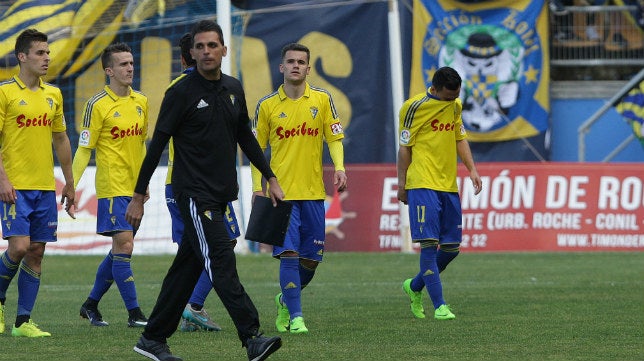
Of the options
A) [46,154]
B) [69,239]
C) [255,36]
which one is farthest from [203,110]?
[255,36]

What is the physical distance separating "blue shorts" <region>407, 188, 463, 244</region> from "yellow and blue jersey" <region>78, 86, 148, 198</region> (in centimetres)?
243

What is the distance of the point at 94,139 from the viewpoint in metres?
10.9

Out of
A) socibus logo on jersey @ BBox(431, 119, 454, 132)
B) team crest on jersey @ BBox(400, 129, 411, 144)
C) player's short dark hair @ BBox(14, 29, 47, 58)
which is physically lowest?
team crest on jersey @ BBox(400, 129, 411, 144)

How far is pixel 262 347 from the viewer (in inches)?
300

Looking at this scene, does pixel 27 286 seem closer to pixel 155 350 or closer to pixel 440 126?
pixel 155 350

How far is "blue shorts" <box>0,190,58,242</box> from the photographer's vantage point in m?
9.91

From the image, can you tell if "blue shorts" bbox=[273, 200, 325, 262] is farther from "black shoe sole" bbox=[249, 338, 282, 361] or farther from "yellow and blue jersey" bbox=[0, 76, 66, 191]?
"black shoe sole" bbox=[249, 338, 282, 361]

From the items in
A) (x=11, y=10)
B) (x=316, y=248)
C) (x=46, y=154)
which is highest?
(x=11, y=10)

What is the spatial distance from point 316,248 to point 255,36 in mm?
16906

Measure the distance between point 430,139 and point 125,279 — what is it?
2903 millimetres

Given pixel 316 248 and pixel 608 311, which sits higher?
pixel 316 248

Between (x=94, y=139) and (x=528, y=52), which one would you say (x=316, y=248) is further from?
(x=528, y=52)

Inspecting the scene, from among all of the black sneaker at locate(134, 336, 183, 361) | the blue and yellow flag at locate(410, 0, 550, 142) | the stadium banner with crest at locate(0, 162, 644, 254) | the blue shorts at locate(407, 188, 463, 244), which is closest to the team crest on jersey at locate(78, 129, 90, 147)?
the blue shorts at locate(407, 188, 463, 244)

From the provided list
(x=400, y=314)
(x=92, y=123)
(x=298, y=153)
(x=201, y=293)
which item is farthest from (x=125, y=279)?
(x=400, y=314)
